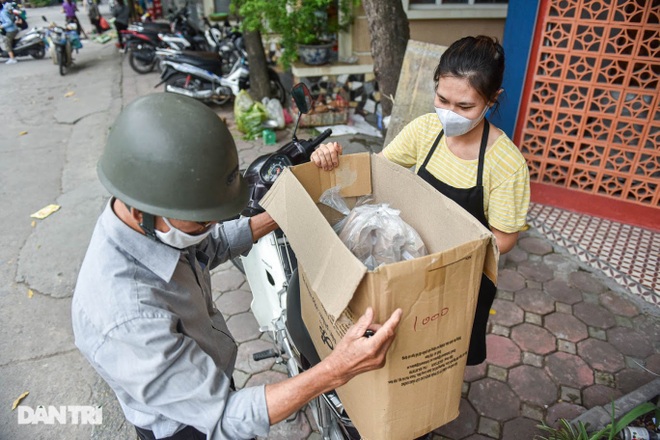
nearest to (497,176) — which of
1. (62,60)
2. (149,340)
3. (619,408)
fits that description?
(149,340)

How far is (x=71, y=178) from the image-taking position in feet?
17.1

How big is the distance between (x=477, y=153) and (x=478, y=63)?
0.31 metres

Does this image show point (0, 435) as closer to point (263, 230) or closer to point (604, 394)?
point (263, 230)

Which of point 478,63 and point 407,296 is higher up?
point 478,63

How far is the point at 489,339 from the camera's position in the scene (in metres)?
2.80

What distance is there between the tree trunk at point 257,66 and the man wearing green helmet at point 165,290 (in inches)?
230

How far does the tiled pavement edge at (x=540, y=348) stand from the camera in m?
2.34

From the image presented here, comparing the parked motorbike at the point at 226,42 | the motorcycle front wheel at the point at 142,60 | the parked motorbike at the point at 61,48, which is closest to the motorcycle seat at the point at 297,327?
the parked motorbike at the point at 226,42

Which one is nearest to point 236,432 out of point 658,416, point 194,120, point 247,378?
point 194,120

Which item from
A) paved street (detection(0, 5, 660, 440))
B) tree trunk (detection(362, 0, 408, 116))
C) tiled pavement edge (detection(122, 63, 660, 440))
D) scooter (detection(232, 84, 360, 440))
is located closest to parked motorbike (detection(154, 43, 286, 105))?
paved street (detection(0, 5, 660, 440))

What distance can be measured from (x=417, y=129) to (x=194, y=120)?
39.9 inches

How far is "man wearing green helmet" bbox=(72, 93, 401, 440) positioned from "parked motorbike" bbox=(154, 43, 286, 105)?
20.3ft

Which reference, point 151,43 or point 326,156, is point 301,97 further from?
point 151,43

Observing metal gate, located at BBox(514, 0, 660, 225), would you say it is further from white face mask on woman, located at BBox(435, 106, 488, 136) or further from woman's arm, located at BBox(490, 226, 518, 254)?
woman's arm, located at BBox(490, 226, 518, 254)
